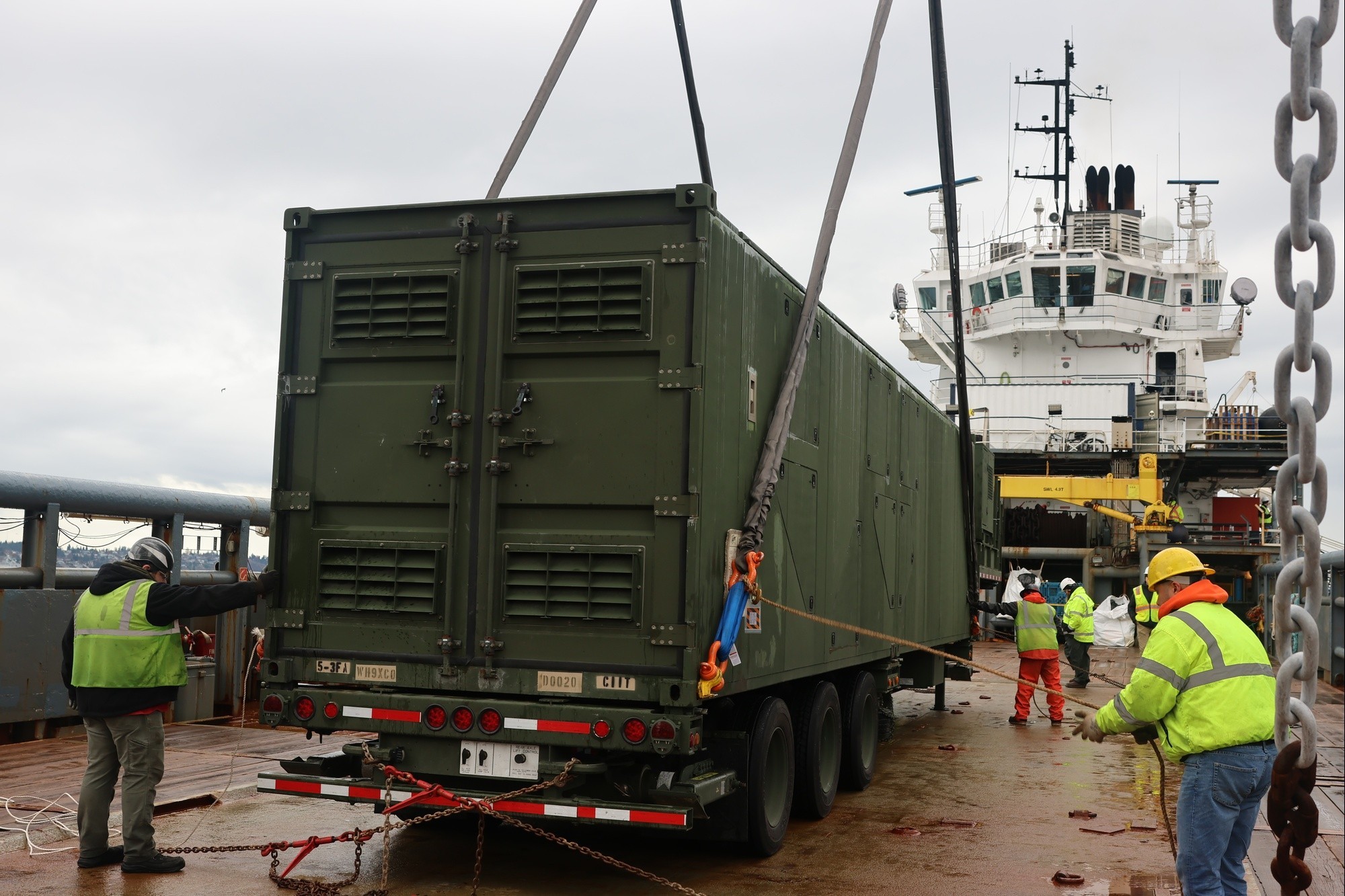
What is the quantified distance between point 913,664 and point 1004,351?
26.9m

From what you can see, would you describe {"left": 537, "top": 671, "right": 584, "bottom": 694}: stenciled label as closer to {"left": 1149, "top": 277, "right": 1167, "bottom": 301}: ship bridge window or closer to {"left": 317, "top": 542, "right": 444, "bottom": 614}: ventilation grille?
{"left": 317, "top": 542, "right": 444, "bottom": 614}: ventilation grille

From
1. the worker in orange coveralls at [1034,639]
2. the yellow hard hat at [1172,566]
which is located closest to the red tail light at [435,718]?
the yellow hard hat at [1172,566]

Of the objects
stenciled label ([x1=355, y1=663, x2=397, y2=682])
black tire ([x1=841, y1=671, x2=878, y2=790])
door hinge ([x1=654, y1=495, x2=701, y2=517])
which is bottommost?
black tire ([x1=841, y1=671, x2=878, y2=790])

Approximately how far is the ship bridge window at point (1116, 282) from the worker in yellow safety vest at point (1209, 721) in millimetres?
32916

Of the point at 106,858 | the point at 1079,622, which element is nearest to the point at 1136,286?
the point at 1079,622

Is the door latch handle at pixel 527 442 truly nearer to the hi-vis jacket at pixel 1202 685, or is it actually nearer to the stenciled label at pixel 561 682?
the stenciled label at pixel 561 682

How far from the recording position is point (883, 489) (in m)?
9.97

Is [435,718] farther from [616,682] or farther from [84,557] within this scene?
[84,557]

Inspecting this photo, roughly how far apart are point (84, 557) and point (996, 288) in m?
30.1

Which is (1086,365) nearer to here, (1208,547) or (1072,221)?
(1072,221)

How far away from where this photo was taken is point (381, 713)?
250 inches

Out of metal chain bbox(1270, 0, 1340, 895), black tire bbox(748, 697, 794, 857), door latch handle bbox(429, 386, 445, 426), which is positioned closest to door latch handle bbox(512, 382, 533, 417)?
door latch handle bbox(429, 386, 445, 426)

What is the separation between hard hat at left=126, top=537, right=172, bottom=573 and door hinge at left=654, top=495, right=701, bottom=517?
2.97 m

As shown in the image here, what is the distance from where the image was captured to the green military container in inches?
242
